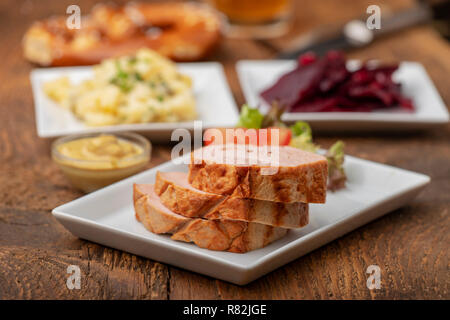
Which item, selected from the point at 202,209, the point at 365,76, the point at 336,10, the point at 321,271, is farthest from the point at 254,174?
the point at 336,10

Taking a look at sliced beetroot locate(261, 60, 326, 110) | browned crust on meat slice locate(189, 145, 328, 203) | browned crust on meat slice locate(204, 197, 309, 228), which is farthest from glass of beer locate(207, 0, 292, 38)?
browned crust on meat slice locate(204, 197, 309, 228)

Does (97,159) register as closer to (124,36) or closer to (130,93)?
(130,93)

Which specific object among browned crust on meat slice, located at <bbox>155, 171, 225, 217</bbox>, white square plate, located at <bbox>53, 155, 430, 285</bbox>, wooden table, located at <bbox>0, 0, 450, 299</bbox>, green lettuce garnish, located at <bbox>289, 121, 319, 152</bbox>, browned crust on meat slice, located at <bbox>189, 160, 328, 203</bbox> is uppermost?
browned crust on meat slice, located at <bbox>189, 160, 328, 203</bbox>

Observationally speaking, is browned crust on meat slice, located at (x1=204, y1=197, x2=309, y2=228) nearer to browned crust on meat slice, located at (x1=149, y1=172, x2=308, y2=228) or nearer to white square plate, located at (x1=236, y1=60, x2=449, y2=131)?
browned crust on meat slice, located at (x1=149, y1=172, x2=308, y2=228)

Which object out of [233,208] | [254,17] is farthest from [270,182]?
[254,17]

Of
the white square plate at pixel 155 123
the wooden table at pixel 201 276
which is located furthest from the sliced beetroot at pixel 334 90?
the white square plate at pixel 155 123

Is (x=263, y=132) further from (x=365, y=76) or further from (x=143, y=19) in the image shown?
(x=143, y=19)
